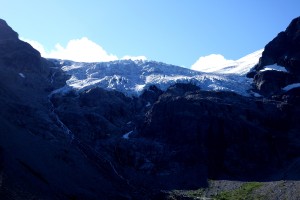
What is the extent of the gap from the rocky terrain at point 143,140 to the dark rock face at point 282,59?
1.75ft

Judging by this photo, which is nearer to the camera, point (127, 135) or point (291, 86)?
point (127, 135)

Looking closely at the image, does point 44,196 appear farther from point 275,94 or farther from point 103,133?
point 275,94

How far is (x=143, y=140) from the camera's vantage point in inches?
5305

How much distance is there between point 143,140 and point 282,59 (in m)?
76.3

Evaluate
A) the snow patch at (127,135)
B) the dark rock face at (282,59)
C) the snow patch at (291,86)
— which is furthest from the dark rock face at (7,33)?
the snow patch at (291,86)

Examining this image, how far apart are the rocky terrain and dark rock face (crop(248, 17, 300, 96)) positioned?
0.53 metres

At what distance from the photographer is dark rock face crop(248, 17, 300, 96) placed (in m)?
170

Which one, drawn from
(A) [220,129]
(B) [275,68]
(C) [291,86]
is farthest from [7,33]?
(C) [291,86]

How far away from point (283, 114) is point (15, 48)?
92856 mm

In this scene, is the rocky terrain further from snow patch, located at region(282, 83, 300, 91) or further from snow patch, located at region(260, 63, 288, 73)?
snow patch, located at region(260, 63, 288, 73)

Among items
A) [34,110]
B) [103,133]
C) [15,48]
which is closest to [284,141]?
[103,133]

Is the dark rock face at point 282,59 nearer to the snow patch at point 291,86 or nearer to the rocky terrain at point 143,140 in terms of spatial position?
the rocky terrain at point 143,140

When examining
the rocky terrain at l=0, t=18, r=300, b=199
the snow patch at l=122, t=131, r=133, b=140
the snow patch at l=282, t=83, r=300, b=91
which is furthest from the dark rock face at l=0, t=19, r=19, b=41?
the snow patch at l=282, t=83, r=300, b=91

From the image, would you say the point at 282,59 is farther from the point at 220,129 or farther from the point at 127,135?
the point at 127,135
